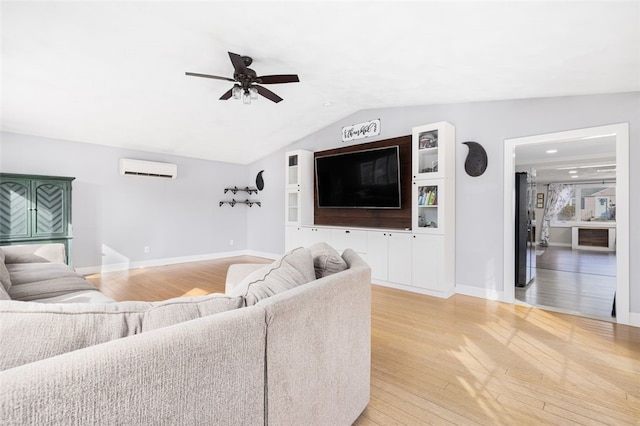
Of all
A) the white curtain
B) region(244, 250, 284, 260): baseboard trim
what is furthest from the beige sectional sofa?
the white curtain

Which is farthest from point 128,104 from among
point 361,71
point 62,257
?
point 361,71

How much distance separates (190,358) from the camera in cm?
82

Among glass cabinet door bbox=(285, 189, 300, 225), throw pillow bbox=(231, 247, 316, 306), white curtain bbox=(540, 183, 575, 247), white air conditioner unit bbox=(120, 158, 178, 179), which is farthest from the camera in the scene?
white curtain bbox=(540, 183, 575, 247)

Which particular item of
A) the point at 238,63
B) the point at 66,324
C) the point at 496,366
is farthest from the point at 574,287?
the point at 66,324

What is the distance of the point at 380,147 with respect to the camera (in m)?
→ 4.82

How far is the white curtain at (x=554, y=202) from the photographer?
946 centimetres

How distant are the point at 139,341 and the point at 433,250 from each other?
374cm

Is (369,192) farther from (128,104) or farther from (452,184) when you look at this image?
(128,104)

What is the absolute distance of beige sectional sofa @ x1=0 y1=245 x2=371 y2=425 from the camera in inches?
24.6

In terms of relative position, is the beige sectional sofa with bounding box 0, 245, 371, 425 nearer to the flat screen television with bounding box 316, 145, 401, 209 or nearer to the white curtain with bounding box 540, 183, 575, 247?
the flat screen television with bounding box 316, 145, 401, 209

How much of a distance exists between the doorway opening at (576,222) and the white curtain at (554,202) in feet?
0.09

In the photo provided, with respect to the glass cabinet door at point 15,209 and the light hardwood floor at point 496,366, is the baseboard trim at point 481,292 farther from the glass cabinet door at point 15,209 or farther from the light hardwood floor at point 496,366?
the glass cabinet door at point 15,209

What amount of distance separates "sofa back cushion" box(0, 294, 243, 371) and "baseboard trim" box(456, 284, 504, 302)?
3876 millimetres

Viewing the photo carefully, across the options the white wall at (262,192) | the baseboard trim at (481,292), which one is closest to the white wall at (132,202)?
the white wall at (262,192)
